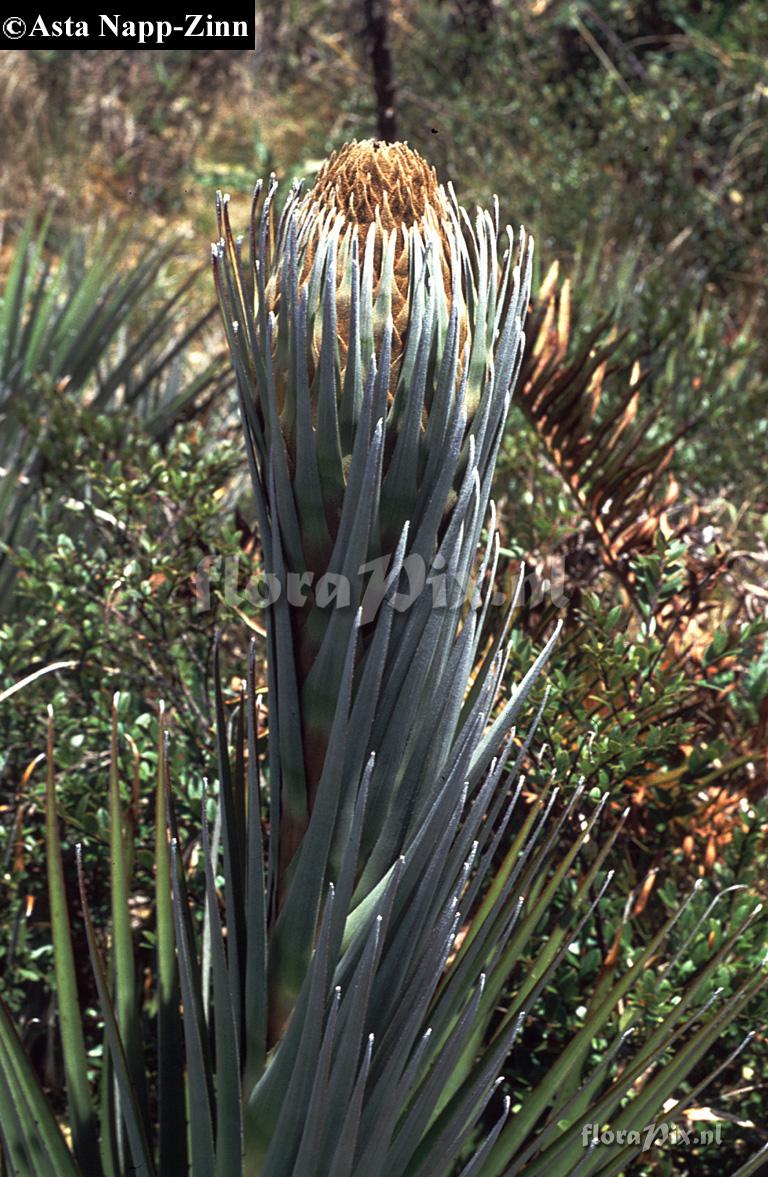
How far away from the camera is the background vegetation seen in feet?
5.36

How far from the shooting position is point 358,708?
897 millimetres

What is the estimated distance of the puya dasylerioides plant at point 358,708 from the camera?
885mm

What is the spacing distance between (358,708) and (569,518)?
115 centimetres

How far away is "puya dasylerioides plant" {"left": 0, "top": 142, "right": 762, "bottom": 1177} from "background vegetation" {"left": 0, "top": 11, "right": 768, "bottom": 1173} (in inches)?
19.5

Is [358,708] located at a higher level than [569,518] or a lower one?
lower

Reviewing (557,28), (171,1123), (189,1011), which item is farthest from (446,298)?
(557,28)

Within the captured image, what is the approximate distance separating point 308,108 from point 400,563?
687 cm

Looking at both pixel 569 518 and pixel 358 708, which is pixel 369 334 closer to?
pixel 358 708

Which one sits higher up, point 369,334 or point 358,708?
point 369,334

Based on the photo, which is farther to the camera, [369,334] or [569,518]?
[569,518]

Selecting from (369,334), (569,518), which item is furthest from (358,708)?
(569,518)

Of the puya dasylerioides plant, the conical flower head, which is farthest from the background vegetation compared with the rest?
the conical flower head

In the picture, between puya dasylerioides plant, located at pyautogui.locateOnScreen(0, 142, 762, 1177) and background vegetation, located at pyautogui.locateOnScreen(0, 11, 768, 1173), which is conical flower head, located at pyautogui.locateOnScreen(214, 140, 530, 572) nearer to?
puya dasylerioides plant, located at pyautogui.locateOnScreen(0, 142, 762, 1177)

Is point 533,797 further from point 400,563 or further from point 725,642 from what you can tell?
point 400,563
